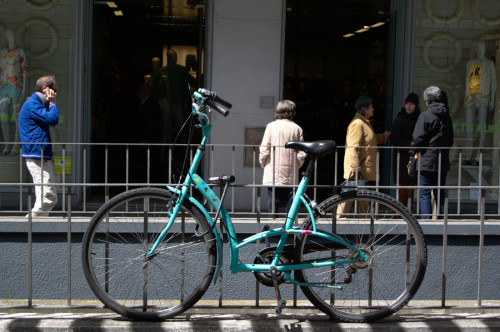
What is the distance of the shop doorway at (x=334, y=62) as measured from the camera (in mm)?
10148

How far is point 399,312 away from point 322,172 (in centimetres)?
620

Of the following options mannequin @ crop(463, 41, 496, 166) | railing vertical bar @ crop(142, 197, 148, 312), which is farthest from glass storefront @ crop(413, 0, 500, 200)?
railing vertical bar @ crop(142, 197, 148, 312)

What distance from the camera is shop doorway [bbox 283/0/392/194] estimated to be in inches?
400

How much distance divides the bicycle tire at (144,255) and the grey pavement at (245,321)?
12 cm

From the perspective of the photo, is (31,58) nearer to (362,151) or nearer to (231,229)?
(362,151)

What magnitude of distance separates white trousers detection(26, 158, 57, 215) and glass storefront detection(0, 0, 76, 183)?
6.09 feet

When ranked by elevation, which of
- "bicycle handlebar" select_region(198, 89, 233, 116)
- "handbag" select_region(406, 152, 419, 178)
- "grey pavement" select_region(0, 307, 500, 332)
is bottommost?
"grey pavement" select_region(0, 307, 500, 332)

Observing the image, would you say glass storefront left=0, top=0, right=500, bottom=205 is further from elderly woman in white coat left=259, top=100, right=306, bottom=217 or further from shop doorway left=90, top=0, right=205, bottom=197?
elderly woman in white coat left=259, top=100, right=306, bottom=217

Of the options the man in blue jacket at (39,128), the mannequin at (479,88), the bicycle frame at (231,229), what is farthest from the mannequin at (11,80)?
the mannequin at (479,88)

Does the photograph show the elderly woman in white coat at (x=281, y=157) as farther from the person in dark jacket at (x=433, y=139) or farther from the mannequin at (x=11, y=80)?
the mannequin at (x=11, y=80)

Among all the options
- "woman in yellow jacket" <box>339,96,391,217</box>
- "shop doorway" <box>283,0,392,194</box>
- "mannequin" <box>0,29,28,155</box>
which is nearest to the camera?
"woman in yellow jacket" <box>339,96,391,217</box>

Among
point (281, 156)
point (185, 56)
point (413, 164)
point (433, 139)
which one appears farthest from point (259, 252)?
point (185, 56)

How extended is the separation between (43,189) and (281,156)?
8.40 feet

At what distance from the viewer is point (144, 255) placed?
14.1 ft
